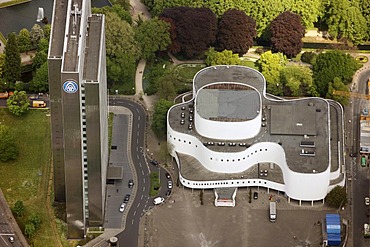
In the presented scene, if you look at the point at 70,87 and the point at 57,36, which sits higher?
the point at 57,36

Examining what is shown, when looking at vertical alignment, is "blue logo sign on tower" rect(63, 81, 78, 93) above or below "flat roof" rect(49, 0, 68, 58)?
below

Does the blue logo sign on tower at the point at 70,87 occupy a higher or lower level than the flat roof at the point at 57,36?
lower

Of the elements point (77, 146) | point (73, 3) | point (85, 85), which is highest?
point (73, 3)

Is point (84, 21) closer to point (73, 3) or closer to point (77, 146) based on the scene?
point (73, 3)

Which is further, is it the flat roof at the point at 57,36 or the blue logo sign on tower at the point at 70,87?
the flat roof at the point at 57,36

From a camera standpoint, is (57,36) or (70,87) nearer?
(70,87)

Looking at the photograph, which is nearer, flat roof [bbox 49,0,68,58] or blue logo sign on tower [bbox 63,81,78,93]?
blue logo sign on tower [bbox 63,81,78,93]

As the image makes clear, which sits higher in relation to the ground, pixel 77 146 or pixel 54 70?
pixel 54 70

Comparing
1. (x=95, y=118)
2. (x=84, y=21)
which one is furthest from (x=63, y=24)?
(x=95, y=118)
